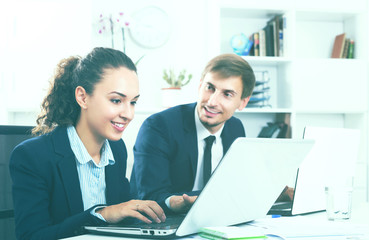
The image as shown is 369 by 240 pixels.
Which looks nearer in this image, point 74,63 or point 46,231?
point 46,231

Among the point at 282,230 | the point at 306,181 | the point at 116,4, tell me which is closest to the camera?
the point at 282,230

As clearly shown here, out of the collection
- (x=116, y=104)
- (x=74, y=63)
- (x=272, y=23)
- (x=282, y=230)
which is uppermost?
(x=272, y=23)

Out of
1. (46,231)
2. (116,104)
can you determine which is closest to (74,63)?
(116,104)

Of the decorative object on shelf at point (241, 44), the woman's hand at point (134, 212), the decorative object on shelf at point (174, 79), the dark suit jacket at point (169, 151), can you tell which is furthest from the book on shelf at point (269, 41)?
the woman's hand at point (134, 212)

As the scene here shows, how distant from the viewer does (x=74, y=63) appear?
1.49 m

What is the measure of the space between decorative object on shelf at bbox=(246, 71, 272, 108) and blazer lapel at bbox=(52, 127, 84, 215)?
6.88ft

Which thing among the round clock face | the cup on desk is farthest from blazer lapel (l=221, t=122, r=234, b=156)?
the round clock face

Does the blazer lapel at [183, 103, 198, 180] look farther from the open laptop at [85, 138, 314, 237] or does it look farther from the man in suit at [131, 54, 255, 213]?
the open laptop at [85, 138, 314, 237]

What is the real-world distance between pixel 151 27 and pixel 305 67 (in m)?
1.25

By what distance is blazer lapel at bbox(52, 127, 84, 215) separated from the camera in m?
1.30

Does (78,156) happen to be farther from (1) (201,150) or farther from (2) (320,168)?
(2) (320,168)

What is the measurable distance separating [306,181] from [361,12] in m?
2.47

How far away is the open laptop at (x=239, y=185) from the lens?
93 centimetres

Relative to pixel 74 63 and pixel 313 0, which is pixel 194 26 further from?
pixel 74 63
